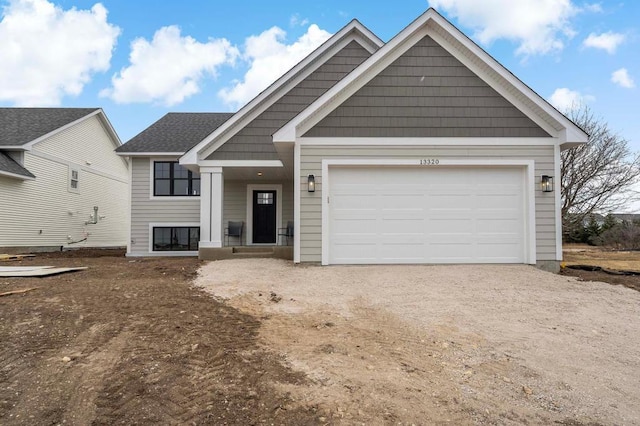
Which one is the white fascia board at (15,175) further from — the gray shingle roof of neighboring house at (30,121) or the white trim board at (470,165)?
the white trim board at (470,165)

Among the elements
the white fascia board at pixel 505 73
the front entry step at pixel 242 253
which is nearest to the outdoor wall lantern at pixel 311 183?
the front entry step at pixel 242 253

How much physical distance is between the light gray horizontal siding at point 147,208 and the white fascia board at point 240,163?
381cm

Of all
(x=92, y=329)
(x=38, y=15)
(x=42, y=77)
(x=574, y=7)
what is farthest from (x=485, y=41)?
(x=42, y=77)

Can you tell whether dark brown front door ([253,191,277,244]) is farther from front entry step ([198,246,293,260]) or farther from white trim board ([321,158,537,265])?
white trim board ([321,158,537,265])

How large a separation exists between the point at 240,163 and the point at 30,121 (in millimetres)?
11776

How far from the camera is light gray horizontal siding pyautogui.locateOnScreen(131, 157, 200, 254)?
543 inches

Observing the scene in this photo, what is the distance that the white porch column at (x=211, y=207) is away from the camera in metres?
10.5

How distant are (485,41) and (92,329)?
18683 mm

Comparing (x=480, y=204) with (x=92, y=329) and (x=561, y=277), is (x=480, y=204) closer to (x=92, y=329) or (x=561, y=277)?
(x=561, y=277)

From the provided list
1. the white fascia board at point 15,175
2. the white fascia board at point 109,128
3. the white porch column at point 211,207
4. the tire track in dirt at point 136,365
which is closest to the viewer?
the tire track in dirt at point 136,365

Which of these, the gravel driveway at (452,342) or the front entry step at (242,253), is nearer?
the gravel driveway at (452,342)

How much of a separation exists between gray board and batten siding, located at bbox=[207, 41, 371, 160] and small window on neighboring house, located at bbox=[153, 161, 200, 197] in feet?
13.3

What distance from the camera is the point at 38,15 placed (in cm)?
1608

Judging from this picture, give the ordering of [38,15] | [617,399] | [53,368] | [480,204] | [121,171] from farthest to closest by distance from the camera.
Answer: [121,171] → [38,15] → [480,204] → [53,368] → [617,399]
